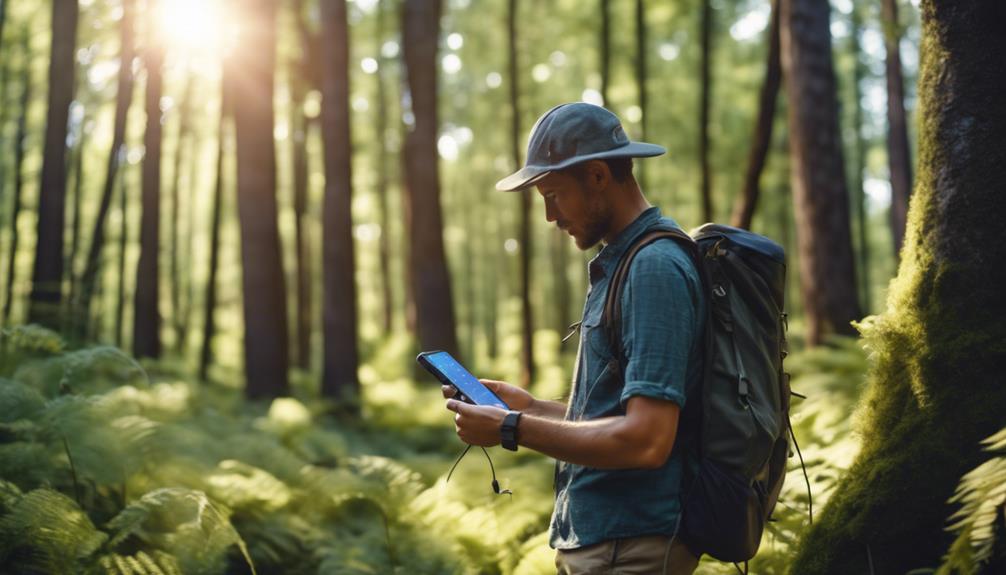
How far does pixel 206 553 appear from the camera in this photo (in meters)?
4.83

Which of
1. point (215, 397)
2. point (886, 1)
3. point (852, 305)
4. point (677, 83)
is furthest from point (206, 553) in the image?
point (677, 83)

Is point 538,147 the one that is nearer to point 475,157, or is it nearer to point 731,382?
point 731,382

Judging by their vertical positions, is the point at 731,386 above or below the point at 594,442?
above

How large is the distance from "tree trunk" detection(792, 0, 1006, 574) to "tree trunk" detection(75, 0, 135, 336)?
A: 9.86 meters

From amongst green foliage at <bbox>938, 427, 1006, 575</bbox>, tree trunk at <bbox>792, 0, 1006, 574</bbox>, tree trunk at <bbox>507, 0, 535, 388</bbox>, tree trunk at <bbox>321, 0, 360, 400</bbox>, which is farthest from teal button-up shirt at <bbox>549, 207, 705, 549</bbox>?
tree trunk at <bbox>507, 0, 535, 388</bbox>

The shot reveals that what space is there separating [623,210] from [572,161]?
0.81 ft

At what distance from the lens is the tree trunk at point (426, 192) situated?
A: 15.1m

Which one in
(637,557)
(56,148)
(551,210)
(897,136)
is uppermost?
(897,136)

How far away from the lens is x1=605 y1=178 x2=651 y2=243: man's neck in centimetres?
279

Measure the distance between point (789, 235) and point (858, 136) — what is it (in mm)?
3817

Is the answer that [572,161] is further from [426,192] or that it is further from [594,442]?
[426,192]

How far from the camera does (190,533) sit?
4.98m

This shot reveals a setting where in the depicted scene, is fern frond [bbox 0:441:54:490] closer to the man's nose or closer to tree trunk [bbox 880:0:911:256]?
the man's nose

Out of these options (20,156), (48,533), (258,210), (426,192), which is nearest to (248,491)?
(48,533)
